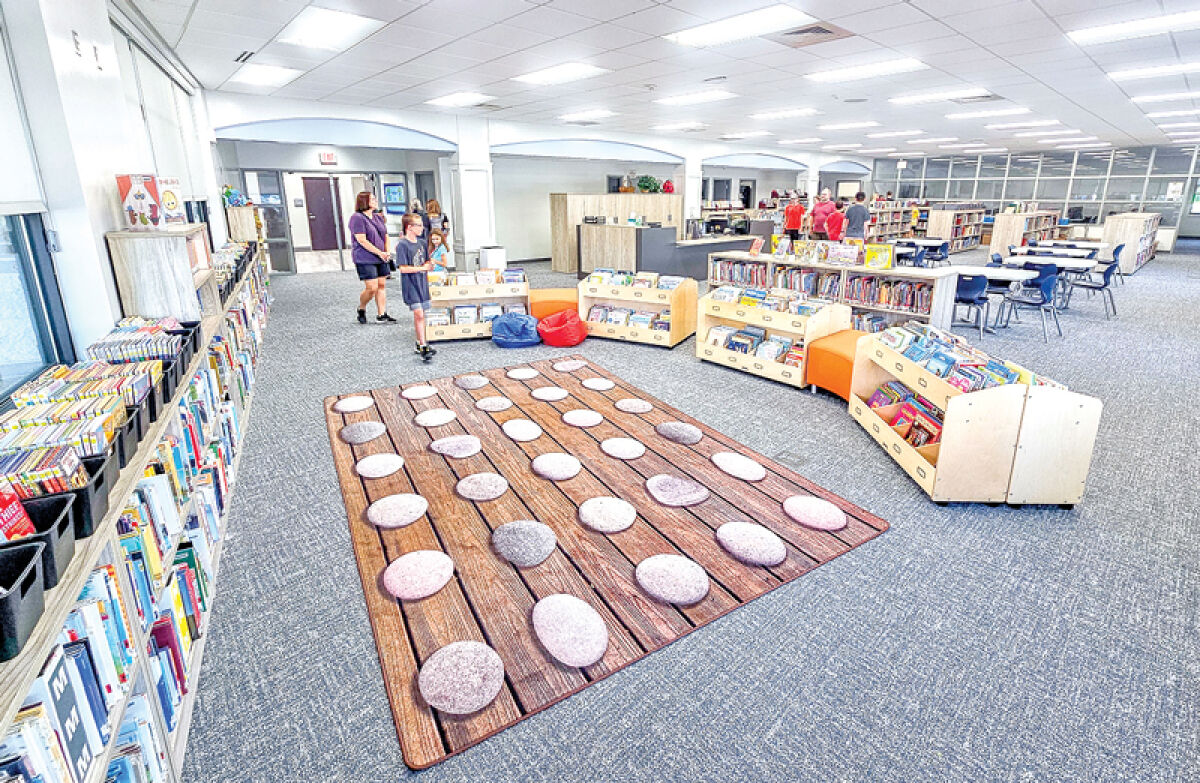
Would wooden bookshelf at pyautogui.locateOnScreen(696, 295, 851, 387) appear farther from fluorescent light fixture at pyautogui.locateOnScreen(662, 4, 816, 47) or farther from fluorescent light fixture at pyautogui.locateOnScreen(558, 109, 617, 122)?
fluorescent light fixture at pyautogui.locateOnScreen(558, 109, 617, 122)

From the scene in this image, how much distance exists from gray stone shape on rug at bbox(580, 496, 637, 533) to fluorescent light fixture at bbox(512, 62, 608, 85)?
5345mm

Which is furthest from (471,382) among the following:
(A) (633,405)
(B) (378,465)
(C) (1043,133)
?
(C) (1043,133)

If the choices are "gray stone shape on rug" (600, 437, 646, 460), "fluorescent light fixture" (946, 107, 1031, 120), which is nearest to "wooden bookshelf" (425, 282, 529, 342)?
"gray stone shape on rug" (600, 437, 646, 460)

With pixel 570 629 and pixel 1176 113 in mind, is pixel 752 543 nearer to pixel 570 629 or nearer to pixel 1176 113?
pixel 570 629

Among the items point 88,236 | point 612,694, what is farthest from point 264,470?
point 612,694

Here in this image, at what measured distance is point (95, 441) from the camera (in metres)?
1.72

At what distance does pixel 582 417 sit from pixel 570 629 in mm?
2329

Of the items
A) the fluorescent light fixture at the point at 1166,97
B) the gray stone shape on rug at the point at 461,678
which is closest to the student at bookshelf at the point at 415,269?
the gray stone shape on rug at the point at 461,678

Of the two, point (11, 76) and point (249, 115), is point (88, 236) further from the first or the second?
point (249, 115)

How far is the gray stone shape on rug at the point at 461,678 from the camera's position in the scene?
2.08 m

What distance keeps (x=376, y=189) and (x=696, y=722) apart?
14667 millimetres

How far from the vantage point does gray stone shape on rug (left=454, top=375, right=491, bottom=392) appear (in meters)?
5.32

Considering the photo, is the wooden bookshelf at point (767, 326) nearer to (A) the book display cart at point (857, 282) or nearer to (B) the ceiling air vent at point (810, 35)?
(A) the book display cart at point (857, 282)

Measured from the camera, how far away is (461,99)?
9070 millimetres
